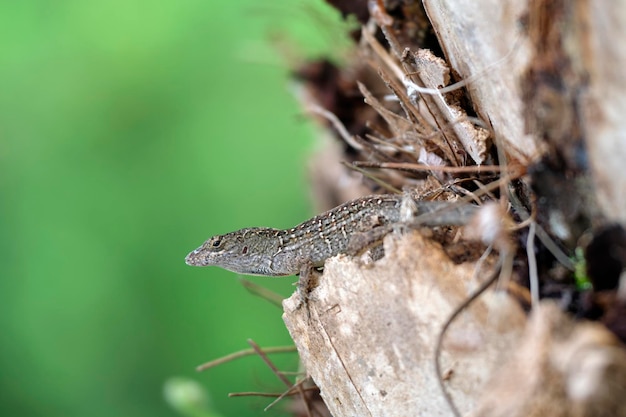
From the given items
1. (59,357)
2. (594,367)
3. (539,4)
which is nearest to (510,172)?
(539,4)

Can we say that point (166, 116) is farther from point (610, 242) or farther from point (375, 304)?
point (610, 242)

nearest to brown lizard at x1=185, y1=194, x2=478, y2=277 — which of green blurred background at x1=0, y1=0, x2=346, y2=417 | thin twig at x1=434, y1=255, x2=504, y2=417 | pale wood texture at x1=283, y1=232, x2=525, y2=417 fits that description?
pale wood texture at x1=283, y1=232, x2=525, y2=417

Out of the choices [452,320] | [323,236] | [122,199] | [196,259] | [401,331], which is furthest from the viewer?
[122,199]

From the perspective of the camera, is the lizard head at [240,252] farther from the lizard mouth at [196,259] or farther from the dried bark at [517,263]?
the dried bark at [517,263]

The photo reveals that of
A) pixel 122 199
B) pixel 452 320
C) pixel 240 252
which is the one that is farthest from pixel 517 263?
pixel 122 199

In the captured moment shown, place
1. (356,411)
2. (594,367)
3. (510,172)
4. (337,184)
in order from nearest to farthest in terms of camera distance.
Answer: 1. (594,367)
2. (510,172)
3. (356,411)
4. (337,184)

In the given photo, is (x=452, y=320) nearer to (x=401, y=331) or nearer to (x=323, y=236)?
(x=401, y=331)

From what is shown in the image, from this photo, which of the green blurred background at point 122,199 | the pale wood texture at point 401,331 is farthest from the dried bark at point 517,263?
the green blurred background at point 122,199
